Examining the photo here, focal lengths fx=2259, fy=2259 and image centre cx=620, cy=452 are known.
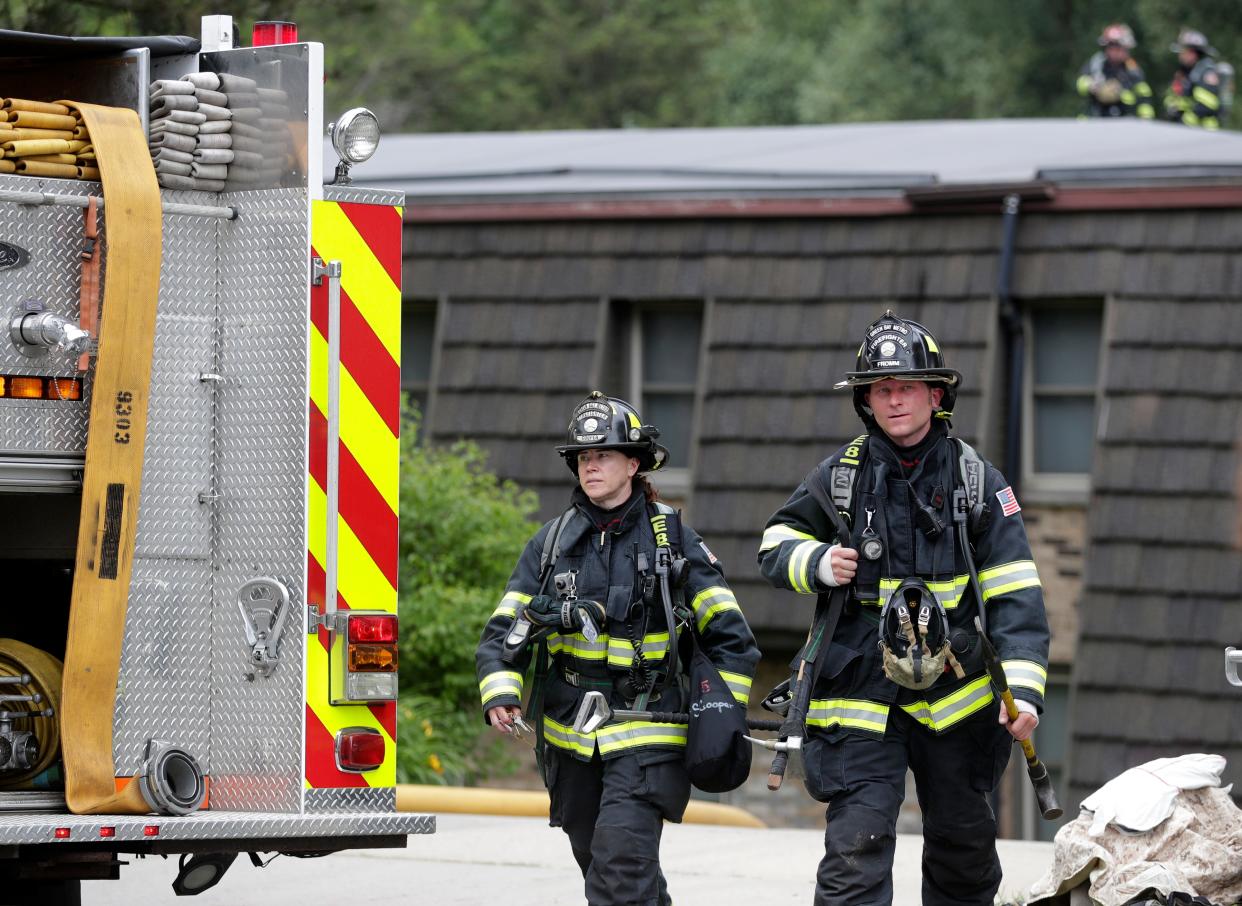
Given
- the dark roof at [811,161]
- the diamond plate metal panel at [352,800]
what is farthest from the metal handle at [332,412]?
the dark roof at [811,161]

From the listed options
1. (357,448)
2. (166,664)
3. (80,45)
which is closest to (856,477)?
(357,448)

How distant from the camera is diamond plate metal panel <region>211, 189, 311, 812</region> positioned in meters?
5.84

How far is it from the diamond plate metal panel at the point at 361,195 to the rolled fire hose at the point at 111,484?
0.46 meters

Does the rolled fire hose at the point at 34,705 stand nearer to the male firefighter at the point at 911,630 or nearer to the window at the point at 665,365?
the male firefighter at the point at 911,630

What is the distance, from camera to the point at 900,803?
238 inches

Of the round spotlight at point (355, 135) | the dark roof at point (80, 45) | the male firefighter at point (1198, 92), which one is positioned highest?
the male firefighter at point (1198, 92)

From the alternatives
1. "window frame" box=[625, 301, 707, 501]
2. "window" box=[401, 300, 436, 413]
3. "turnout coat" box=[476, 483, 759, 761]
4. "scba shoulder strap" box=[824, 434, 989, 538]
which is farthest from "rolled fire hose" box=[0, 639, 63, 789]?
"window" box=[401, 300, 436, 413]

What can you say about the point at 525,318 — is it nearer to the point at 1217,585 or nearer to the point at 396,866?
the point at 1217,585

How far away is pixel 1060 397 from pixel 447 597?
4.13m

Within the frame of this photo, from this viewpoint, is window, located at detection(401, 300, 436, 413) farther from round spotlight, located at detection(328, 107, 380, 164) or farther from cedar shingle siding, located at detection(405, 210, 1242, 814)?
round spotlight, located at detection(328, 107, 380, 164)

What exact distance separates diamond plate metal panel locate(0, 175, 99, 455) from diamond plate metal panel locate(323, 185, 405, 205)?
609 millimetres

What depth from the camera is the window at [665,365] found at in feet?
46.9

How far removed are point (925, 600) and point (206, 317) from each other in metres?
2.03

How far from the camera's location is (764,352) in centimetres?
1365
